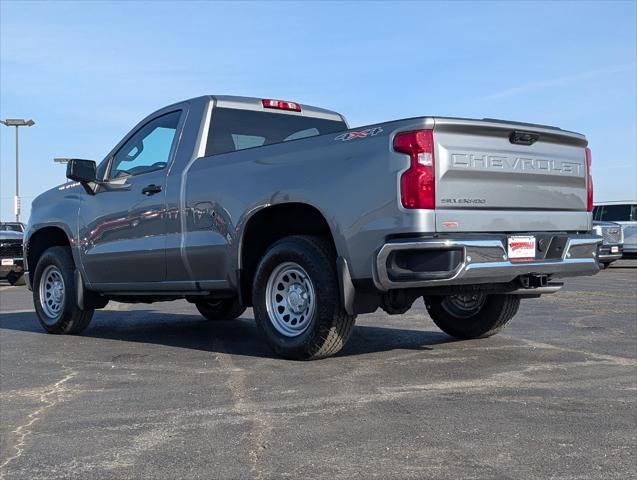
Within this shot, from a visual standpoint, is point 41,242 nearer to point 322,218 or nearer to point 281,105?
point 281,105

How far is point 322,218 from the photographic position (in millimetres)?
6090

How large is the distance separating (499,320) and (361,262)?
2.13 m

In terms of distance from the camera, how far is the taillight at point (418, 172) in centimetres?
530

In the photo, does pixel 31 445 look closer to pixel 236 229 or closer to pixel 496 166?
pixel 236 229

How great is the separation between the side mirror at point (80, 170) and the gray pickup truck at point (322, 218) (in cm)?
2

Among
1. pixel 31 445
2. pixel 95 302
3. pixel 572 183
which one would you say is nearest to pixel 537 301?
pixel 572 183

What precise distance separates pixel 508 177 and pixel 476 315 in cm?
184

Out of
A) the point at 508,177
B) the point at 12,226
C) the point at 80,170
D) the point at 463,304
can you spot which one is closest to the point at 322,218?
the point at 508,177

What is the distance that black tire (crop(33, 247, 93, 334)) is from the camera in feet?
27.0

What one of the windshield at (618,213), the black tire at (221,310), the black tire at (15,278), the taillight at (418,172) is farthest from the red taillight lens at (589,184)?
the windshield at (618,213)

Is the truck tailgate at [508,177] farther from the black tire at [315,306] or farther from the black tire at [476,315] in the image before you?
the black tire at [476,315]

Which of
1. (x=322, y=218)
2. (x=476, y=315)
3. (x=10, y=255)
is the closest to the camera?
(x=322, y=218)

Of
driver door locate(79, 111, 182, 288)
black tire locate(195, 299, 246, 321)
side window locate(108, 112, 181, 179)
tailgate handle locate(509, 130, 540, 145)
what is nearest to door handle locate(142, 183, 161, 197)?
driver door locate(79, 111, 182, 288)

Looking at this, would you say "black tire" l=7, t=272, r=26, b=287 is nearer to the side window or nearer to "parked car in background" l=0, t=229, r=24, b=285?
"parked car in background" l=0, t=229, r=24, b=285
